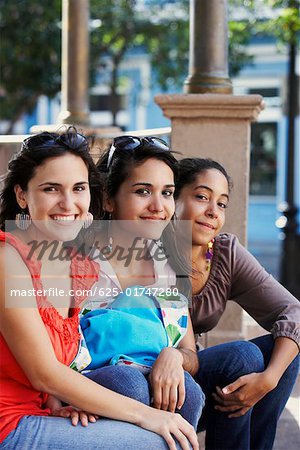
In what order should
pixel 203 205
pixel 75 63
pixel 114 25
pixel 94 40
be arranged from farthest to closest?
1. pixel 94 40
2. pixel 114 25
3. pixel 75 63
4. pixel 203 205

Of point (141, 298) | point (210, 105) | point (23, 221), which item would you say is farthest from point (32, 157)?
point (210, 105)

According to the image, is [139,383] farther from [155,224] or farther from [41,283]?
[155,224]

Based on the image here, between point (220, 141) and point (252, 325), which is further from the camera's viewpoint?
point (252, 325)

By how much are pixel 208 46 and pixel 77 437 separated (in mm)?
3057

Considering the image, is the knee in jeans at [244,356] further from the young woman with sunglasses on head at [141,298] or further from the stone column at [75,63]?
the stone column at [75,63]

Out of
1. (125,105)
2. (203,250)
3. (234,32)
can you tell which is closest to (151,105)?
(125,105)

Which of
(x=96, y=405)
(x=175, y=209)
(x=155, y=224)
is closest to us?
(x=96, y=405)

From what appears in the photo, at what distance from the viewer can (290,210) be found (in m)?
10.7

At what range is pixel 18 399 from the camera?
2.35 meters

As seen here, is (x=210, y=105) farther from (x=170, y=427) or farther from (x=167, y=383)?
(x=170, y=427)

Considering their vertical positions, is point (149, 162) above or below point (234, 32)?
below

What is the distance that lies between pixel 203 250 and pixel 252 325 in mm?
1898

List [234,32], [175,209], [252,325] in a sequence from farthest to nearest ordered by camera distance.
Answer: [234,32] → [252,325] → [175,209]

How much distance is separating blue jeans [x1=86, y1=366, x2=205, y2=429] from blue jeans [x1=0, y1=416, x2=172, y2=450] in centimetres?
13
